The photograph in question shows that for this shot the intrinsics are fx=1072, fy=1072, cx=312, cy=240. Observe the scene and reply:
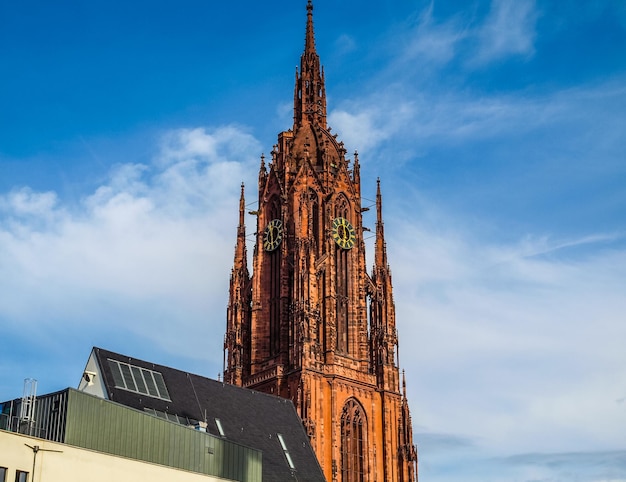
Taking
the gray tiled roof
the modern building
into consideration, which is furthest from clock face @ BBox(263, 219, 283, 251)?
the gray tiled roof

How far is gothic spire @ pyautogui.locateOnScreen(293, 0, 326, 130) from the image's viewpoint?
→ 11844cm

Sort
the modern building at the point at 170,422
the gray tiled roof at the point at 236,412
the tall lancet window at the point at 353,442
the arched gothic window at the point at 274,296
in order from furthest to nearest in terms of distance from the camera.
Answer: the arched gothic window at the point at 274,296
the tall lancet window at the point at 353,442
the gray tiled roof at the point at 236,412
the modern building at the point at 170,422

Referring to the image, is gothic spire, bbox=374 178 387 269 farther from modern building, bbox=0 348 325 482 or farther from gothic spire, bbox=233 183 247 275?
modern building, bbox=0 348 325 482

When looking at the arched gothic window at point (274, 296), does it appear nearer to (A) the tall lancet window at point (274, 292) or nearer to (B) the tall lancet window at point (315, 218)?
(A) the tall lancet window at point (274, 292)

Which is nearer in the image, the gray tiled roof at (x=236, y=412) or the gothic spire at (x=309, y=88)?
the gray tiled roof at (x=236, y=412)

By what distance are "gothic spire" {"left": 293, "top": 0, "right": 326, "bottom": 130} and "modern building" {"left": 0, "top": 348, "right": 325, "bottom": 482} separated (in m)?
48.8

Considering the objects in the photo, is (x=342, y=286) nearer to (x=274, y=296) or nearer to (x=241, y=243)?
(x=274, y=296)

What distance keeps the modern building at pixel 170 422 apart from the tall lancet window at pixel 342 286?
2801 cm

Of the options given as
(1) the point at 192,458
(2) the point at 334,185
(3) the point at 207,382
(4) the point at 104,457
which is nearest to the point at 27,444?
(4) the point at 104,457

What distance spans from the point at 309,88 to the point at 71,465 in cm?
7810

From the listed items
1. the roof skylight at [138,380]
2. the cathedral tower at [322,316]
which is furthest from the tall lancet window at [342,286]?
the roof skylight at [138,380]

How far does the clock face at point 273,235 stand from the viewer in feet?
355

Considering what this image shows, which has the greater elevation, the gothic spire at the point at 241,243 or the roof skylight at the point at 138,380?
the gothic spire at the point at 241,243

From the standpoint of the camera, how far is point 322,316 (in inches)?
4038
